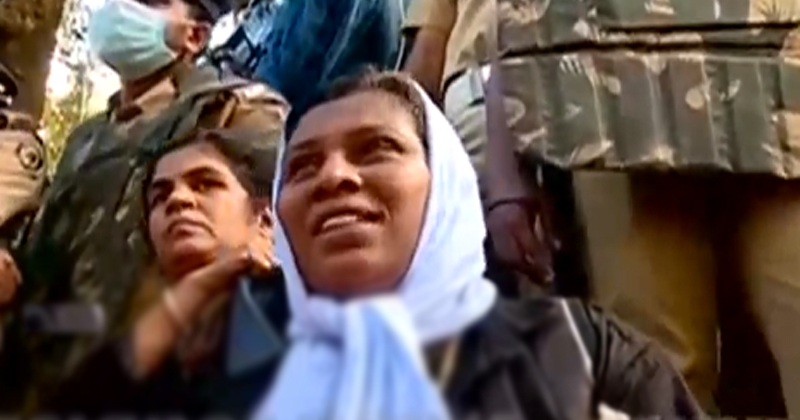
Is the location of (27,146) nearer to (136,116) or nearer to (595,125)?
(136,116)

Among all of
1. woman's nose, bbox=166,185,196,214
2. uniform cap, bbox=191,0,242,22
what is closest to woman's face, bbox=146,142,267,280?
woman's nose, bbox=166,185,196,214

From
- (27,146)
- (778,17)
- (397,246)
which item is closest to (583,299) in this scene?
(397,246)

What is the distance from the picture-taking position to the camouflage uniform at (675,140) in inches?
42.6

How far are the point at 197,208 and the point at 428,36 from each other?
0.35 meters

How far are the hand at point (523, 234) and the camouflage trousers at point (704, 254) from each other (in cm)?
3

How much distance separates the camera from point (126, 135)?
1.17m

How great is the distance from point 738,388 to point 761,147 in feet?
0.55

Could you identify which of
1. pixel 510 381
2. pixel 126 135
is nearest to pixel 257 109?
pixel 126 135

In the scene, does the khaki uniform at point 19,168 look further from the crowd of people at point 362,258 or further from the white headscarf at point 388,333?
the white headscarf at point 388,333

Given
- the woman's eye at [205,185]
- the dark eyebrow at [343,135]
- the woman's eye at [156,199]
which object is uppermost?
the dark eyebrow at [343,135]

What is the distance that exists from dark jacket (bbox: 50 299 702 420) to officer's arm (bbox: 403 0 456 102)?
16.0 inches

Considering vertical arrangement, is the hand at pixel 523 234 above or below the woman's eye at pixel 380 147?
below

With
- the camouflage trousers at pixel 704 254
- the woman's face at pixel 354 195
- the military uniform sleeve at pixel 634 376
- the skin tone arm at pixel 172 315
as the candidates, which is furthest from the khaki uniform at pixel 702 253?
the skin tone arm at pixel 172 315

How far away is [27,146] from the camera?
116 centimetres
